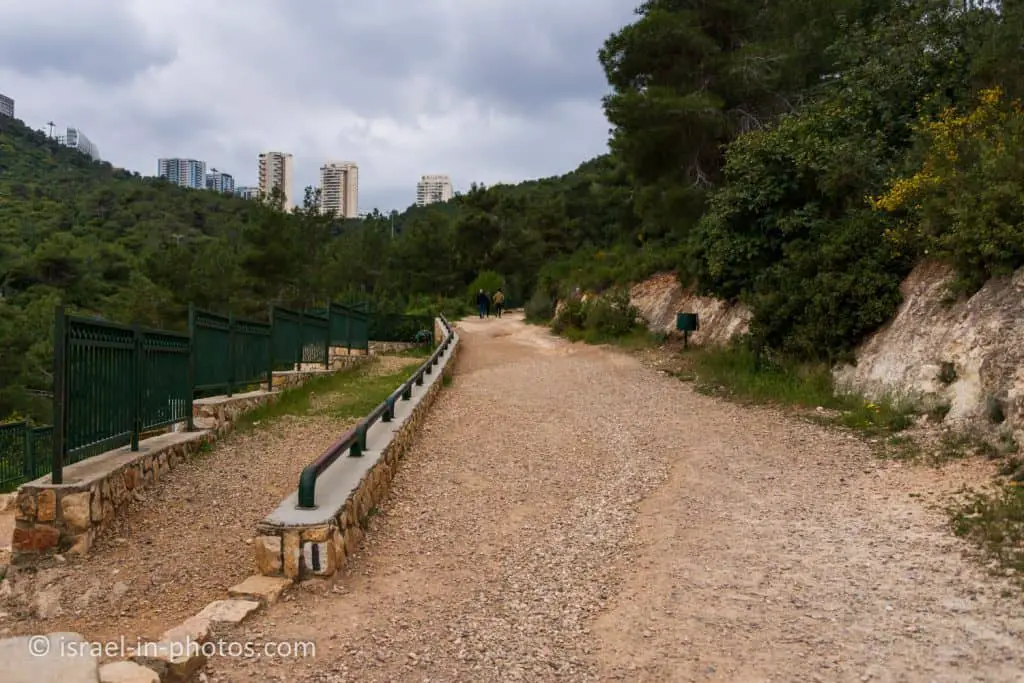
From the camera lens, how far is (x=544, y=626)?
4.21 m

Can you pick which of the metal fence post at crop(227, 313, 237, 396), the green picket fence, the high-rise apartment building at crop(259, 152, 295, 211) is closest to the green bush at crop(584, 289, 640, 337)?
the green picket fence

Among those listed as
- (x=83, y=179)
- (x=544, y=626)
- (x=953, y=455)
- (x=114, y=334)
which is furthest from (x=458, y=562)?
(x=83, y=179)

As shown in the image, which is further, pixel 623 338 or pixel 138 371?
pixel 623 338

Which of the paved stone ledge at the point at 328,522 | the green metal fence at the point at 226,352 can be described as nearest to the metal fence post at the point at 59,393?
the paved stone ledge at the point at 328,522

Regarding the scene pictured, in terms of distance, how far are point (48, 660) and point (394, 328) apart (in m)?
25.2

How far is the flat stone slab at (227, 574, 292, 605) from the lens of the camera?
4.38 m

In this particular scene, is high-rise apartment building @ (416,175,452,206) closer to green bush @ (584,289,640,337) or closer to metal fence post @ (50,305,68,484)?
green bush @ (584,289,640,337)

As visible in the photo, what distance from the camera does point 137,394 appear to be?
23.4 feet

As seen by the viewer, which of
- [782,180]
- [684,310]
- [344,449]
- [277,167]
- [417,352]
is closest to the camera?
[344,449]

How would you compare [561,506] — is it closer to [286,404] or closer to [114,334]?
[114,334]

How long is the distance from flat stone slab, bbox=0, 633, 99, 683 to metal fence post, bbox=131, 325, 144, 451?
3.82 meters

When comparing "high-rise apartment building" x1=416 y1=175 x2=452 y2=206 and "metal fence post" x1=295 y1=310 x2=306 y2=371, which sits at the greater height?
"high-rise apartment building" x1=416 y1=175 x2=452 y2=206

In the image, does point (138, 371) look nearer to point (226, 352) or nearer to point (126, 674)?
point (226, 352)

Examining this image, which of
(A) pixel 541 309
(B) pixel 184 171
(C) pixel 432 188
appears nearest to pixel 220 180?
(B) pixel 184 171
